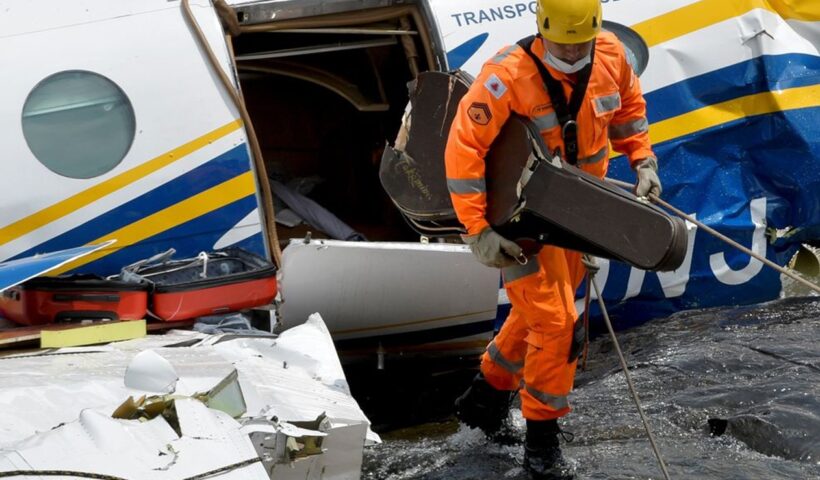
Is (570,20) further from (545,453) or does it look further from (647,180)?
(545,453)

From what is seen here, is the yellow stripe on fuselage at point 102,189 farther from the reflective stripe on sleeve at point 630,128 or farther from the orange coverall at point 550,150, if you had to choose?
the reflective stripe on sleeve at point 630,128

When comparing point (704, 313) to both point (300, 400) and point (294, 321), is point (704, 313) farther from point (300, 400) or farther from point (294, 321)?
point (300, 400)

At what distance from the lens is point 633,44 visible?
6582mm

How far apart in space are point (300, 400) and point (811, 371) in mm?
2796

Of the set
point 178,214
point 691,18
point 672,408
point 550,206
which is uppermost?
point 691,18

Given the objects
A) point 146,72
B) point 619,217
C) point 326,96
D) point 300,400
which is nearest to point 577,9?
point 619,217

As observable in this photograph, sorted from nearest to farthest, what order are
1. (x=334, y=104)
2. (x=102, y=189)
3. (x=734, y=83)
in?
(x=102, y=189), (x=734, y=83), (x=334, y=104)

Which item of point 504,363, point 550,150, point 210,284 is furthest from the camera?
point 210,284

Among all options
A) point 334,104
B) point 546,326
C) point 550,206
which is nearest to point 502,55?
point 550,206

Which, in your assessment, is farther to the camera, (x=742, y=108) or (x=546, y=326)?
(x=742, y=108)

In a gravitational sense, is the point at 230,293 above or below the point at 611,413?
above

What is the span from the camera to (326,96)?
8.60 m

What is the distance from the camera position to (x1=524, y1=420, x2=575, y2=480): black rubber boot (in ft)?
16.5

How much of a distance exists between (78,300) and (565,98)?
234cm
